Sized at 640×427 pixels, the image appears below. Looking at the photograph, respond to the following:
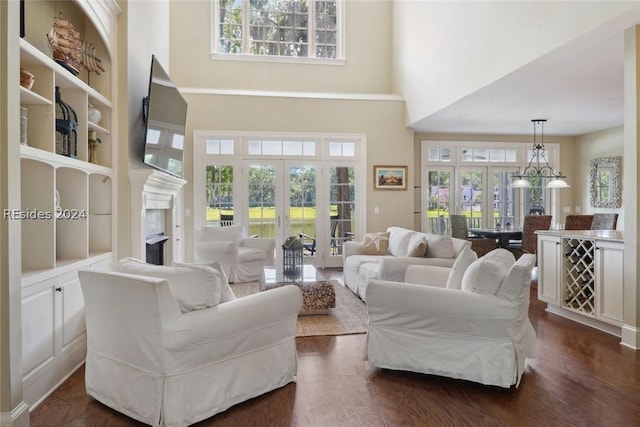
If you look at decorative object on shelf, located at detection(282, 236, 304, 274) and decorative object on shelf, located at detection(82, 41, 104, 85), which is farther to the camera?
decorative object on shelf, located at detection(282, 236, 304, 274)

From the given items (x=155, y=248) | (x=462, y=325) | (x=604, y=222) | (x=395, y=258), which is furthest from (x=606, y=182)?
(x=155, y=248)

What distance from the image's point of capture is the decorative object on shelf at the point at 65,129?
125 inches

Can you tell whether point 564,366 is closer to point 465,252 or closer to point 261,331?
point 465,252

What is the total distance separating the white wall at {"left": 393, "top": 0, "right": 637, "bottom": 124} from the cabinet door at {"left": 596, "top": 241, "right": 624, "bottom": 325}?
1823 millimetres

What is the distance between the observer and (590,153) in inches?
320

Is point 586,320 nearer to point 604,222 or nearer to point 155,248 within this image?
point 604,222

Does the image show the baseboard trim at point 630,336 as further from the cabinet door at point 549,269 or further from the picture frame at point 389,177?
the picture frame at point 389,177

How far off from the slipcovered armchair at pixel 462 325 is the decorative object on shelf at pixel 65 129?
2.44 meters

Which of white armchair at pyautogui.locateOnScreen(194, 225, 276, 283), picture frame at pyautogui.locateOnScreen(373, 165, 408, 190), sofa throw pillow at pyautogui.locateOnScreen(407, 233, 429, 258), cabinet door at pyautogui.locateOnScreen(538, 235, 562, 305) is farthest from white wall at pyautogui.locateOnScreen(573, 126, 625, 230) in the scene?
white armchair at pyautogui.locateOnScreen(194, 225, 276, 283)

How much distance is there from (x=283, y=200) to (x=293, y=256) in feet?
8.87

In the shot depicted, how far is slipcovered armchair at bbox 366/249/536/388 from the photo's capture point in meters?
2.64

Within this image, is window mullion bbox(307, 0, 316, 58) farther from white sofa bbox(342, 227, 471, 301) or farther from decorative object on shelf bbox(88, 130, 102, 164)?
decorative object on shelf bbox(88, 130, 102, 164)

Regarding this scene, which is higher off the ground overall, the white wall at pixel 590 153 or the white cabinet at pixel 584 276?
the white wall at pixel 590 153

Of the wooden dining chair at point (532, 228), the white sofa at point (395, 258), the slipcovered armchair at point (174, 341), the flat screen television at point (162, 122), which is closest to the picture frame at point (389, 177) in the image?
the white sofa at point (395, 258)
